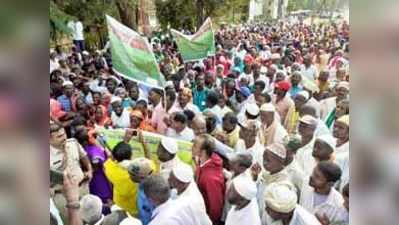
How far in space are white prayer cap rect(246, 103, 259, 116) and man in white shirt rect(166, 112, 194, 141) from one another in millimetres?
290

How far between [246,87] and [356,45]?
54 centimetres

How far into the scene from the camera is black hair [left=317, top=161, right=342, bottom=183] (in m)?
2.52

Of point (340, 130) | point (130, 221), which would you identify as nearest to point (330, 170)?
point (340, 130)

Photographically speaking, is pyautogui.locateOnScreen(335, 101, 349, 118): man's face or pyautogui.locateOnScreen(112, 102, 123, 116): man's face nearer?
pyautogui.locateOnScreen(335, 101, 349, 118): man's face

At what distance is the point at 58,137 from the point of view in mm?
2561

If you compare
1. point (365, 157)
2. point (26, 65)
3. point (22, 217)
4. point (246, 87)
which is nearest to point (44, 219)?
point (22, 217)

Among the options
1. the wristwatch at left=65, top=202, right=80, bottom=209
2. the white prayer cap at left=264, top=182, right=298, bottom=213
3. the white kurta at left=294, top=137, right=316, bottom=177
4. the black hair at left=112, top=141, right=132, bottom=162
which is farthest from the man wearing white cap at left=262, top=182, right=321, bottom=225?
the wristwatch at left=65, top=202, right=80, bottom=209

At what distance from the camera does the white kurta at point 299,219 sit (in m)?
2.56

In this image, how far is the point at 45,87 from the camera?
8.25ft

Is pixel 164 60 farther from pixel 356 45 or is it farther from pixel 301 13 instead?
pixel 356 45

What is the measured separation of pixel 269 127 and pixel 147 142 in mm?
587

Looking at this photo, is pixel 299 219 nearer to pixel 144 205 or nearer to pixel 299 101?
pixel 299 101

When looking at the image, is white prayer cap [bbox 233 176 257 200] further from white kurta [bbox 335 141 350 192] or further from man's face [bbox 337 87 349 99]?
man's face [bbox 337 87 349 99]

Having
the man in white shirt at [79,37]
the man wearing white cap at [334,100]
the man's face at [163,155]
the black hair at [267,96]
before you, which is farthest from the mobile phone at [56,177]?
the man wearing white cap at [334,100]
